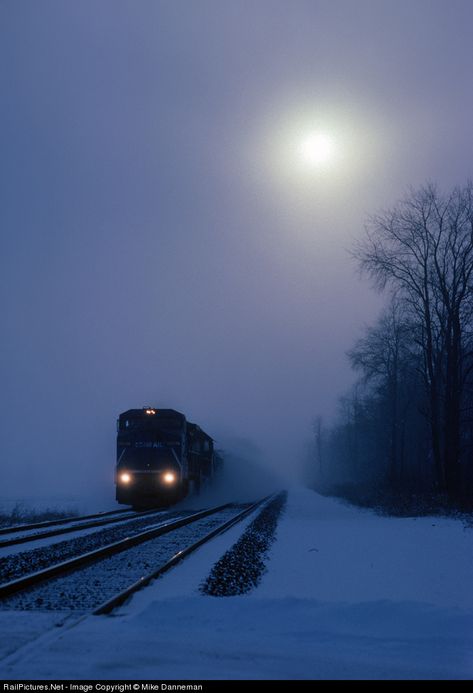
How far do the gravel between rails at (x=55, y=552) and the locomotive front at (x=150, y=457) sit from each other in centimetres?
918

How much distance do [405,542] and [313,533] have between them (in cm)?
313

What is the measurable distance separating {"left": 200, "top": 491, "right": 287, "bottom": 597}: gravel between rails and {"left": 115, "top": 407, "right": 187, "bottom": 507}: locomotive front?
1152 centimetres

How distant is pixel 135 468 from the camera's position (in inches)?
1052

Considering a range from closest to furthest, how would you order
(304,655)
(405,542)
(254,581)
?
1. (304,655)
2. (254,581)
3. (405,542)

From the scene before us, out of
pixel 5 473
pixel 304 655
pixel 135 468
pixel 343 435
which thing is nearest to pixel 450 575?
pixel 304 655

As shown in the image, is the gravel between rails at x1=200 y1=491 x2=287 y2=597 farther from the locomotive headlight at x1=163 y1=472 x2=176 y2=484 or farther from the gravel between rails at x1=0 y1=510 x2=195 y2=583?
the locomotive headlight at x1=163 y1=472 x2=176 y2=484

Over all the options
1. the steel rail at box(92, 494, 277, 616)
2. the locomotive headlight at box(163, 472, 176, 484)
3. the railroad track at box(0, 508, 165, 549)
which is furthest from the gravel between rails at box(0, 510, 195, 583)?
the locomotive headlight at box(163, 472, 176, 484)

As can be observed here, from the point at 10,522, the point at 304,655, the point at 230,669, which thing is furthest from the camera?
the point at 10,522

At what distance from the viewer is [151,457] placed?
26.8m

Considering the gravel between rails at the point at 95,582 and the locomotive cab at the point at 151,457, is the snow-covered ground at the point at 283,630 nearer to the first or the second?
the gravel between rails at the point at 95,582

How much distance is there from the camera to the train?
26.4 m

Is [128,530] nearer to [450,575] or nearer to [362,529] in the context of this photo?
[362,529]

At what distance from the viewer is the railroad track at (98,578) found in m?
7.05

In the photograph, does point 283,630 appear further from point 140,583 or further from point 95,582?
point 95,582
